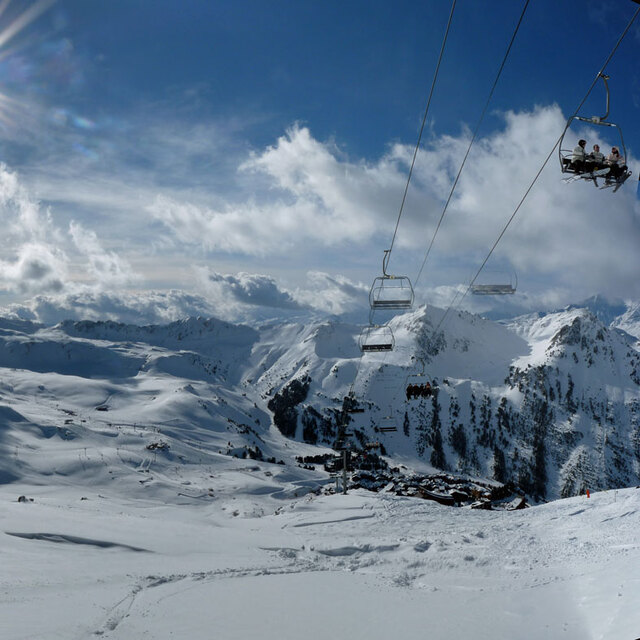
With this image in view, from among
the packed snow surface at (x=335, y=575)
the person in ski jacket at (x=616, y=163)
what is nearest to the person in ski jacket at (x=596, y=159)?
the person in ski jacket at (x=616, y=163)

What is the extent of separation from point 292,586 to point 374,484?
87688 mm

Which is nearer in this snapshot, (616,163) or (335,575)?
(616,163)

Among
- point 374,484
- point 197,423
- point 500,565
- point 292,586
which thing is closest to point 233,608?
point 292,586

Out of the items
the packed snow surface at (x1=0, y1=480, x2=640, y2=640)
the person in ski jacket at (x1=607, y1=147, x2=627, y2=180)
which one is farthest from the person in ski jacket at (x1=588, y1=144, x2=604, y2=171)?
the packed snow surface at (x1=0, y1=480, x2=640, y2=640)

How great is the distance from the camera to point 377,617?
65.2 ft

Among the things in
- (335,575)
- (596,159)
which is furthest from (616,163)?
(335,575)

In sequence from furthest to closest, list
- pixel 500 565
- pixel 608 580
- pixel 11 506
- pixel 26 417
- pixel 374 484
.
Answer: pixel 26 417 → pixel 374 484 → pixel 11 506 → pixel 500 565 → pixel 608 580

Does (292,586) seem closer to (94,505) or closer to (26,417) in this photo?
(94,505)

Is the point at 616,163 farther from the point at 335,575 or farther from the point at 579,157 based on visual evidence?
the point at 335,575

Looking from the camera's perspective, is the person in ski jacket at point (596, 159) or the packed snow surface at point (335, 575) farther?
the packed snow surface at point (335, 575)

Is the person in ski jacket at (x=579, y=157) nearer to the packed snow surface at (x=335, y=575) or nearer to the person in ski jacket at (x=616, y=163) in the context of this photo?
the person in ski jacket at (x=616, y=163)

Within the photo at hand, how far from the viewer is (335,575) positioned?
2655 cm

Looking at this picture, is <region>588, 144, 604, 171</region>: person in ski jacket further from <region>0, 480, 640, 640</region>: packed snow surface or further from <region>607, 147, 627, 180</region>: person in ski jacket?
<region>0, 480, 640, 640</region>: packed snow surface

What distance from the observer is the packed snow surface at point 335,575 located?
18.2 metres
